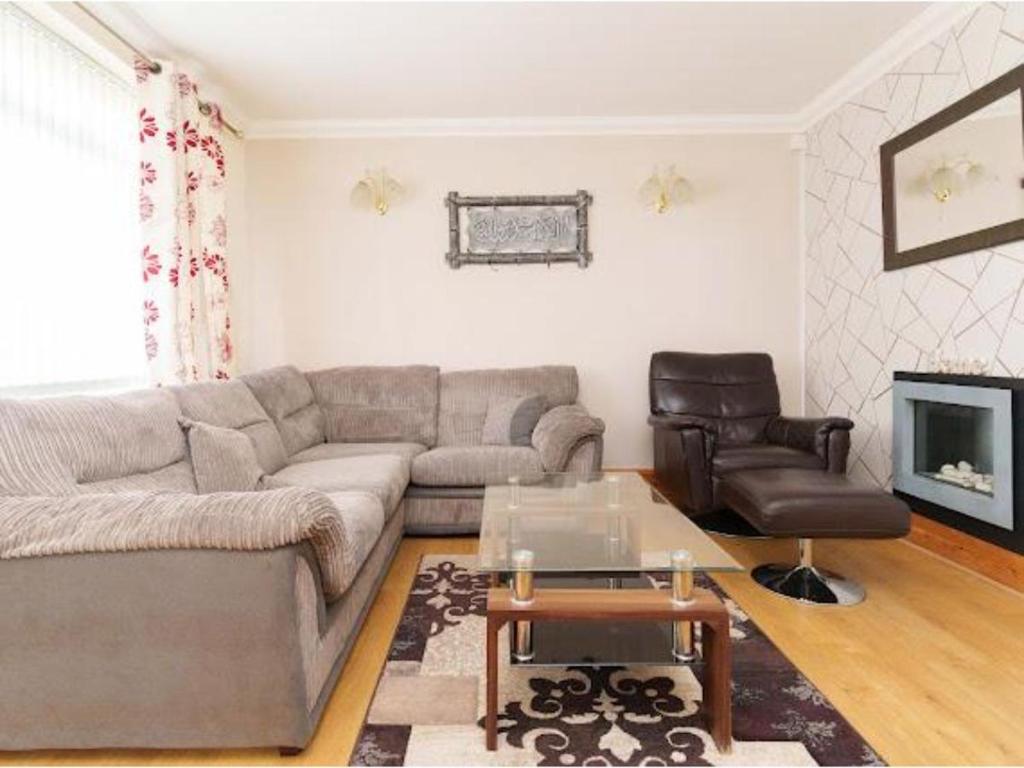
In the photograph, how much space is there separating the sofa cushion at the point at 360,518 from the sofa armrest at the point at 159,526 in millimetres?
459

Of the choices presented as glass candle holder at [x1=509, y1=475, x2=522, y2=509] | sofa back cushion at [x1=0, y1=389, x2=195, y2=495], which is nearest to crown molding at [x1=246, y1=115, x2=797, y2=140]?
sofa back cushion at [x1=0, y1=389, x2=195, y2=495]

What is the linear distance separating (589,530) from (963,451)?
74.1 inches

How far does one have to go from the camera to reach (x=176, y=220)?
9.76 ft

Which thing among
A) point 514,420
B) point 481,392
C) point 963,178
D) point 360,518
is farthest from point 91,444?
point 963,178

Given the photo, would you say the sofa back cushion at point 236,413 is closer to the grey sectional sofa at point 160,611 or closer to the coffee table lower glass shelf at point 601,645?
the grey sectional sofa at point 160,611

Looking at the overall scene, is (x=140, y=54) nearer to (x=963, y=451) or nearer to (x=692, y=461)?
(x=692, y=461)

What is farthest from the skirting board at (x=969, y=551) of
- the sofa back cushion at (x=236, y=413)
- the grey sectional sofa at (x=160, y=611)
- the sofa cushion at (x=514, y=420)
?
the sofa back cushion at (x=236, y=413)

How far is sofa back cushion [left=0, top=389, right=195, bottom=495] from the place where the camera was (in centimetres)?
160

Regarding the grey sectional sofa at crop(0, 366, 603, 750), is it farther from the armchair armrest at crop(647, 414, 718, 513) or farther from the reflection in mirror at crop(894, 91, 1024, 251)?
the reflection in mirror at crop(894, 91, 1024, 251)

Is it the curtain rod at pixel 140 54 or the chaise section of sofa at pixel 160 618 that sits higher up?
the curtain rod at pixel 140 54

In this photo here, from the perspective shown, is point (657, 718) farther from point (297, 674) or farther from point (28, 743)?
point (28, 743)

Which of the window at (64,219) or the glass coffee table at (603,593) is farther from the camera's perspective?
the window at (64,219)

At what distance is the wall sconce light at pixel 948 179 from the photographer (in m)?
2.61

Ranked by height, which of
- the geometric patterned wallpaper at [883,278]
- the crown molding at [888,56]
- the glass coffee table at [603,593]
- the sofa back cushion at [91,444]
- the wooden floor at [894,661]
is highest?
the crown molding at [888,56]
